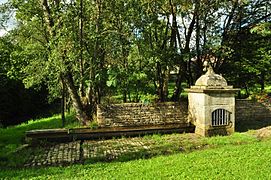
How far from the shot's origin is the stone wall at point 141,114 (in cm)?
1154

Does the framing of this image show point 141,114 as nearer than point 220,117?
No

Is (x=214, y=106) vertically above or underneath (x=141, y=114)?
above

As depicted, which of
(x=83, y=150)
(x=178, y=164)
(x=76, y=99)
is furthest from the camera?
(x=76, y=99)

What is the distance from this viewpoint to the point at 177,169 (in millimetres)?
6980

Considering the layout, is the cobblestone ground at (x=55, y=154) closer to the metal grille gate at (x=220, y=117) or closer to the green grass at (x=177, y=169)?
the green grass at (x=177, y=169)

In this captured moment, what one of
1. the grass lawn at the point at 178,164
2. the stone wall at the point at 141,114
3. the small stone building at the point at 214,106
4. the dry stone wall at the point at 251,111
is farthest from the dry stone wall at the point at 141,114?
the dry stone wall at the point at 251,111

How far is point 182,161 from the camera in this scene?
7652mm

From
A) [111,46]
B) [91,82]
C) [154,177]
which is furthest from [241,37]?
[154,177]

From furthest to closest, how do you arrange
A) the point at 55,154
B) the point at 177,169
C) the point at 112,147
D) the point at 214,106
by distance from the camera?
the point at 214,106
the point at 112,147
the point at 55,154
the point at 177,169

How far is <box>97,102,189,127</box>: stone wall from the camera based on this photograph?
11539mm

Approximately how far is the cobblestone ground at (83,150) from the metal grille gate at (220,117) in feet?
8.70

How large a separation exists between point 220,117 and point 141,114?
117 inches

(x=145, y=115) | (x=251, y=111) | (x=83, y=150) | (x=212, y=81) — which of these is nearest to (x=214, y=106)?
(x=212, y=81)

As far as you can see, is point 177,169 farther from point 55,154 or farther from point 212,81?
point 212,81
